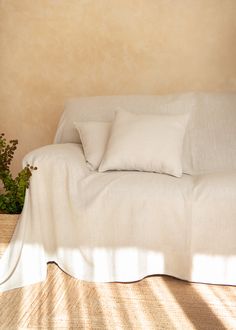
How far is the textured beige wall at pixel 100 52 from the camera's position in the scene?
2.91 m

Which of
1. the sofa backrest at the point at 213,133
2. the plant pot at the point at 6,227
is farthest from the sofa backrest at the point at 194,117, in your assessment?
the plant pot at the point at 6,227

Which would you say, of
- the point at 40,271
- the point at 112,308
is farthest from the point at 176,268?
the point at 40,271

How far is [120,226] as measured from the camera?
6.11ft

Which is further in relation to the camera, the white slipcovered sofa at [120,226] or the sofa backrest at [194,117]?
the sofa backrest at [194,117]

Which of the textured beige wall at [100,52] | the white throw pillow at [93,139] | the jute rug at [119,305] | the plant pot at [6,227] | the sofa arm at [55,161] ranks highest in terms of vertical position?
the textured beige wall at [100,52]

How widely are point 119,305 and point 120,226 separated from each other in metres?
0.36

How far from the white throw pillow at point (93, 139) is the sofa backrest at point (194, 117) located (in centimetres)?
14

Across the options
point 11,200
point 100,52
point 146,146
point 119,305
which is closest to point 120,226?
point 119,305

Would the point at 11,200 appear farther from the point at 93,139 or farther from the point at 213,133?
the point at 213,133

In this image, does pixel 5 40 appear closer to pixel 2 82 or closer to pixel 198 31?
pixel 2 82

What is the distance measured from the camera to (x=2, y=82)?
128 inches

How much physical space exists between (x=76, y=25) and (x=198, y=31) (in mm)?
949

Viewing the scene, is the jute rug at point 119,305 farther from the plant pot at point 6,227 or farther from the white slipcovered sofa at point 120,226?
the plant pot at point 6,227

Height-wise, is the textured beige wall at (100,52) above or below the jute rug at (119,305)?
above
